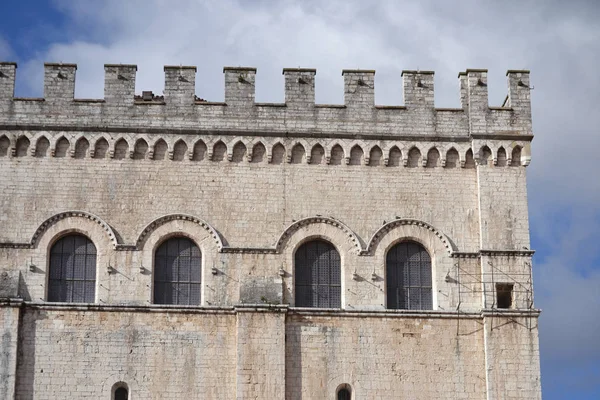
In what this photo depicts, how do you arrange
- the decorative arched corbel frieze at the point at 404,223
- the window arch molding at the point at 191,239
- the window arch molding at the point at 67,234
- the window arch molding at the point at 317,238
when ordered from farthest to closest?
the decorative arched corbel frieze at the point at 404,223 → the window arch molding at the point at 317,238 → the window arch molding at the point at 191,239 → the window arch molding at the point at 67,234

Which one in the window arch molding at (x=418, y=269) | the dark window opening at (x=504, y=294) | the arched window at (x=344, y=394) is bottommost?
the arched window at (x=344, y=394)

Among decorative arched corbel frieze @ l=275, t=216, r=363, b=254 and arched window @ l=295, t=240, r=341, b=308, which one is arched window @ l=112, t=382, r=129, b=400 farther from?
decorative arched corbel frieze @ l=275, t=216, r=363, b=254

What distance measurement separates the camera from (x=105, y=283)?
83.6ft

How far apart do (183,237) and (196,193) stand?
102cm

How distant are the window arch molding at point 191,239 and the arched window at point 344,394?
11.2ft

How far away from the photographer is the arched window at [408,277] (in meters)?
25.9

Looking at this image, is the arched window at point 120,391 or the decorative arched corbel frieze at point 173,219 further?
the decorative arched corbel frieze at point 173,219

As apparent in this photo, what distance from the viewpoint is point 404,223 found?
26.2 m

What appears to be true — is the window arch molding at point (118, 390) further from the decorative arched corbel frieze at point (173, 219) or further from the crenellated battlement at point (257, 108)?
the crenellated battlement at point (257, 108)

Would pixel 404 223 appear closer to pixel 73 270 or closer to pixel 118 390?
pixel 118 390

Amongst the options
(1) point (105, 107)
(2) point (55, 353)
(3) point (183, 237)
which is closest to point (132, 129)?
(1) point (105, 107)

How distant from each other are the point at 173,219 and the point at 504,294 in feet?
24.5

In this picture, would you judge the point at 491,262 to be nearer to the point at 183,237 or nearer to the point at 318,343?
the point at 318,343

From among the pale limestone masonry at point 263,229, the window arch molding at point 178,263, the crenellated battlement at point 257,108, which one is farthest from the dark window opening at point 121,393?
the crenellated battlement at point 257,108
